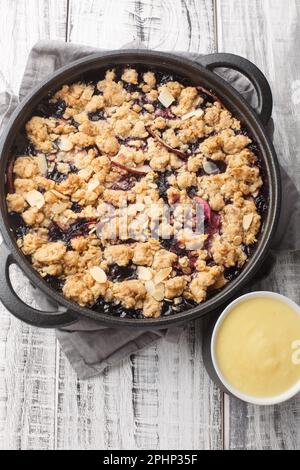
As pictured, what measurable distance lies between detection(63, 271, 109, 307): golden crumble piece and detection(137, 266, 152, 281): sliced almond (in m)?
0.09

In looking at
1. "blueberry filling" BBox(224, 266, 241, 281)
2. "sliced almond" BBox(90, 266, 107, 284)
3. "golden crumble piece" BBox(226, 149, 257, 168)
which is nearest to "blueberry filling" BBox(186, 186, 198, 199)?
"golden crumble piece" BBox(226, 149, 257, 168)

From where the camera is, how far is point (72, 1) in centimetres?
205

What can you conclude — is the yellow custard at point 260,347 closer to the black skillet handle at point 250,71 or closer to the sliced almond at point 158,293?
the sliced almond at point 158,293

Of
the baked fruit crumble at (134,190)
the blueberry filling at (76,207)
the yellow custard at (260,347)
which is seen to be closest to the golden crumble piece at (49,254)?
the baked fruit crumble at (134,190)

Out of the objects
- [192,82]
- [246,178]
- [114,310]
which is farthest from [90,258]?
[192,82]

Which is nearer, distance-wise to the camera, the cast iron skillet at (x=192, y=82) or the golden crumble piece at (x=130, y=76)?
the cast iron skillet at (x=192, y=82)

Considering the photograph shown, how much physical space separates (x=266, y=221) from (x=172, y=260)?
28cm

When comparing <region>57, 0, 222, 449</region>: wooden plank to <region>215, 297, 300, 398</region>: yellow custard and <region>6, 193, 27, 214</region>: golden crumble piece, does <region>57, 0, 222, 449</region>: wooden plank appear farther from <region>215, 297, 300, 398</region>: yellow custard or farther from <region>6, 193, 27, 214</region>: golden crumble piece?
<region>6, 193, 27, 214</region>: golden crumble piece

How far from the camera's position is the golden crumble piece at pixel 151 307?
66.5 inches

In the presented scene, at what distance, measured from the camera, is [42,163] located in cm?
174

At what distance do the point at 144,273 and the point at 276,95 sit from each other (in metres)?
0.77

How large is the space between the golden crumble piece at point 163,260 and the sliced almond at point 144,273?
0.02 metres

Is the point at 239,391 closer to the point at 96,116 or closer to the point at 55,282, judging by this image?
the point at 55,282

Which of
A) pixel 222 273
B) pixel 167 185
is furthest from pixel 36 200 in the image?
pixel 222 273
